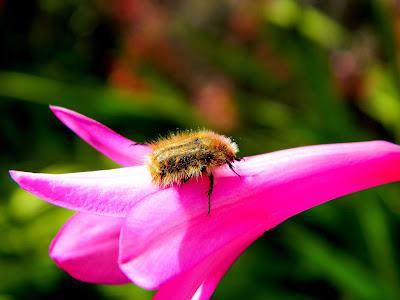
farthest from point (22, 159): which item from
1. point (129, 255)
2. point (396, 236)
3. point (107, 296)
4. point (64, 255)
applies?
point (129, 255)

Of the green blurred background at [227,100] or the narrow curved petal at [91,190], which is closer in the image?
the narrow curved petal at [91,190]

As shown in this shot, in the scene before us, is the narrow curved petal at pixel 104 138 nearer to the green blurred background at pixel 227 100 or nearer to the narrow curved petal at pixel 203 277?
the narrow curved petal at pixel 203 277

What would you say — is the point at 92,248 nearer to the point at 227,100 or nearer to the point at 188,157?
the point at 188,157

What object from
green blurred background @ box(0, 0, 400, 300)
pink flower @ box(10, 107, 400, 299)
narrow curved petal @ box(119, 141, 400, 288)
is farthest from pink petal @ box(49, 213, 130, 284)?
green blurred background @ box(0, 0, 400, 300)

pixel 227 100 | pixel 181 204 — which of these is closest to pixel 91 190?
pixel 181 204

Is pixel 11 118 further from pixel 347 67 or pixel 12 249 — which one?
pixel 347 67

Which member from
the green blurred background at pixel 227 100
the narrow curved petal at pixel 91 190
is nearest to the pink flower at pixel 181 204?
the narrow curved petal at pixel 91 190

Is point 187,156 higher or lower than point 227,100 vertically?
lower
